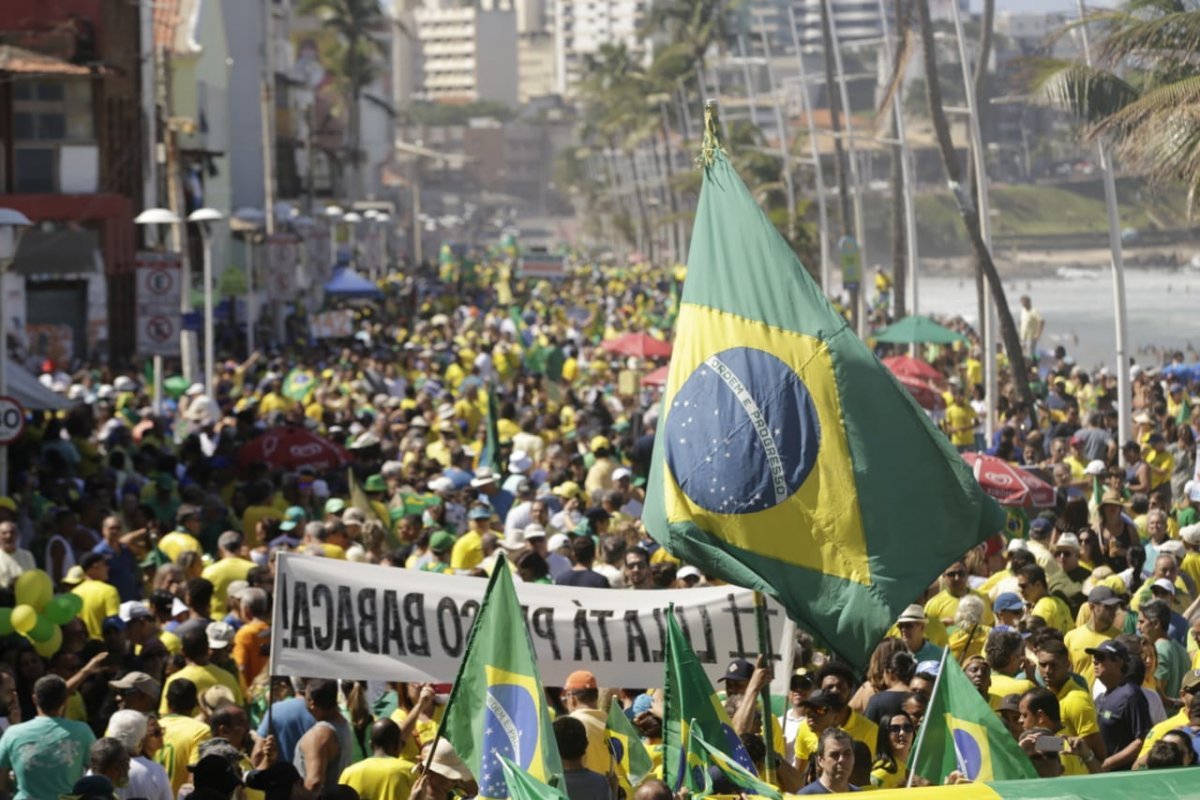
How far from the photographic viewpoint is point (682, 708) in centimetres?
791

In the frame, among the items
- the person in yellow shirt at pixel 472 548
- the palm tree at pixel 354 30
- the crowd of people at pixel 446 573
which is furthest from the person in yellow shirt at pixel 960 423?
the palm tree at pixel 354 30

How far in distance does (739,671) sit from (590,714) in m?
1.09

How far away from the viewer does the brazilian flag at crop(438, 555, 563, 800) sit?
7441mm

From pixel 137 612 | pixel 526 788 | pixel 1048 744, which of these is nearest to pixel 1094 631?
pixel 1048 744

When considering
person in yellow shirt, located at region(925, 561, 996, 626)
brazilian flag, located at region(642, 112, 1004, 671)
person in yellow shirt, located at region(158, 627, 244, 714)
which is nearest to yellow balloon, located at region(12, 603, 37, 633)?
person in yellow shirt, located at region(158, 627, 244, 714)

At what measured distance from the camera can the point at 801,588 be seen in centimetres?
818

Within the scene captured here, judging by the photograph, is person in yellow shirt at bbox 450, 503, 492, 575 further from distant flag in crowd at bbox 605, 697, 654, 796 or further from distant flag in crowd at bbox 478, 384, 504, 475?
distant flag in crowd at bbox 478, 384, 504, 475

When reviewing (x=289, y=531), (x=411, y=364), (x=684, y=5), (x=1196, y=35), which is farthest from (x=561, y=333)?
(x=684, y=5)

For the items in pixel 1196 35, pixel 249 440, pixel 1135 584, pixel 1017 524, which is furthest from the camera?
pixel 249 440

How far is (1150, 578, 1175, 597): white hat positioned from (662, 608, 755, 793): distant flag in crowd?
393cm

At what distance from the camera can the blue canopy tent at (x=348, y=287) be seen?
46344 millimetres

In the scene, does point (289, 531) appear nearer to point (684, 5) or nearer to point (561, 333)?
point (561, 333)

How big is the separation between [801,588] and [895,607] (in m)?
0.36

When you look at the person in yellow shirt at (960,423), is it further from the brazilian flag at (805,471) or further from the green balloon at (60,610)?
the brazilian flag at (805,471)
